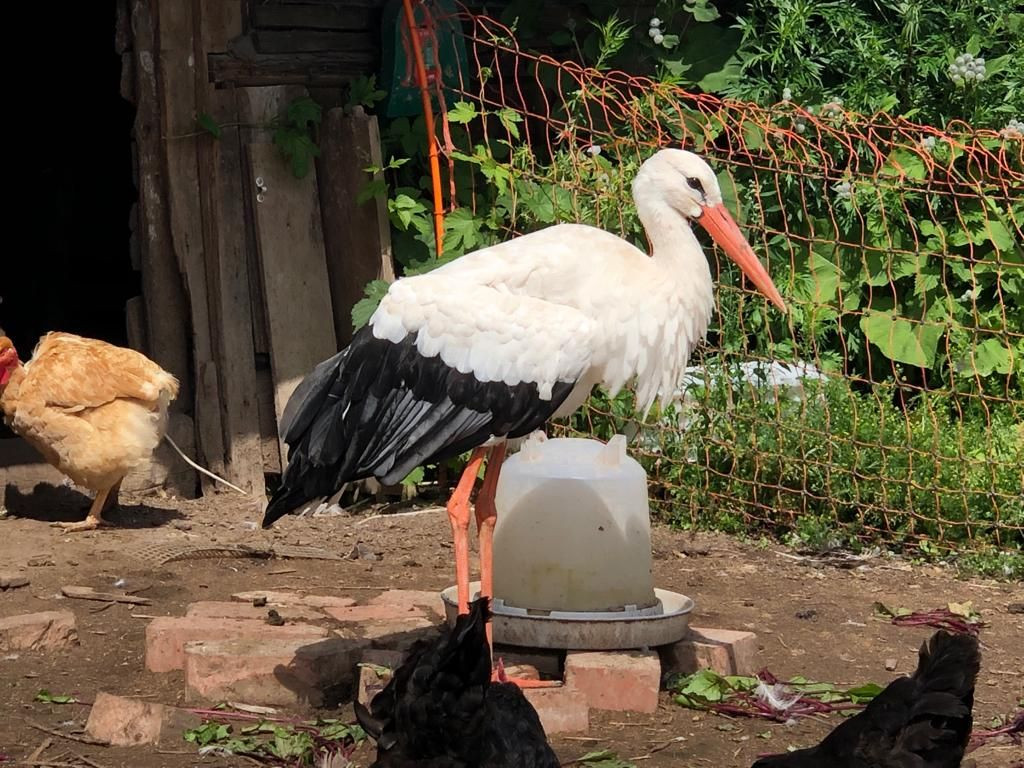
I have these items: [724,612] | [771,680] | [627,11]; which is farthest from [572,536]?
[627,11]

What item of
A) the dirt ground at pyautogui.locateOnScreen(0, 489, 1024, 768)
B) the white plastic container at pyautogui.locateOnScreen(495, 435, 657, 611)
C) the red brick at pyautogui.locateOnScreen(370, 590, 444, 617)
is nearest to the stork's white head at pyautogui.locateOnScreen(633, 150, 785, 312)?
the white plastic container at pyautogui.locateOnScreen(495, 435, 657, 611)

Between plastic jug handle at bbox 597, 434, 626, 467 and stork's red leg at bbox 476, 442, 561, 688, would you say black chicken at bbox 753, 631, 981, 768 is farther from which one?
plastic jug handle at bbox 597, 434, 626, 467

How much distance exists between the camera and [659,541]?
714 cm

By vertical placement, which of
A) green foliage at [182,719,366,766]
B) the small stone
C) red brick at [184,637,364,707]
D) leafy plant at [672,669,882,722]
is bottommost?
leafy plant at [672,669,882,722]

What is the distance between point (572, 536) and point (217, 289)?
125 inches

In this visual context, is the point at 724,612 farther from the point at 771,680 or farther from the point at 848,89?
the point at 848,89

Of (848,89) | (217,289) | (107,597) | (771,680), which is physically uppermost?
(848,89)

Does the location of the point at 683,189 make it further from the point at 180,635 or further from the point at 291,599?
the point at 180,635

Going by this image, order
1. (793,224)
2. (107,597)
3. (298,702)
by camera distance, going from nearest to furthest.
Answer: (298,702) < (107,597) < (793,224)

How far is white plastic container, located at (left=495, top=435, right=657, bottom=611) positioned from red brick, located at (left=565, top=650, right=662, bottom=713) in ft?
0.95

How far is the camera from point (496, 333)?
16.1ft

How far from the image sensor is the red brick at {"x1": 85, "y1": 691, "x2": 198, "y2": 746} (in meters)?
4.57

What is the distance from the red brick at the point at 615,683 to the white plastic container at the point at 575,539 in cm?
29

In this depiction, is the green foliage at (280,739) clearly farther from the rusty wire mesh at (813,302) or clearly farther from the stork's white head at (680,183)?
the rusty wire mesh at (813,302)
